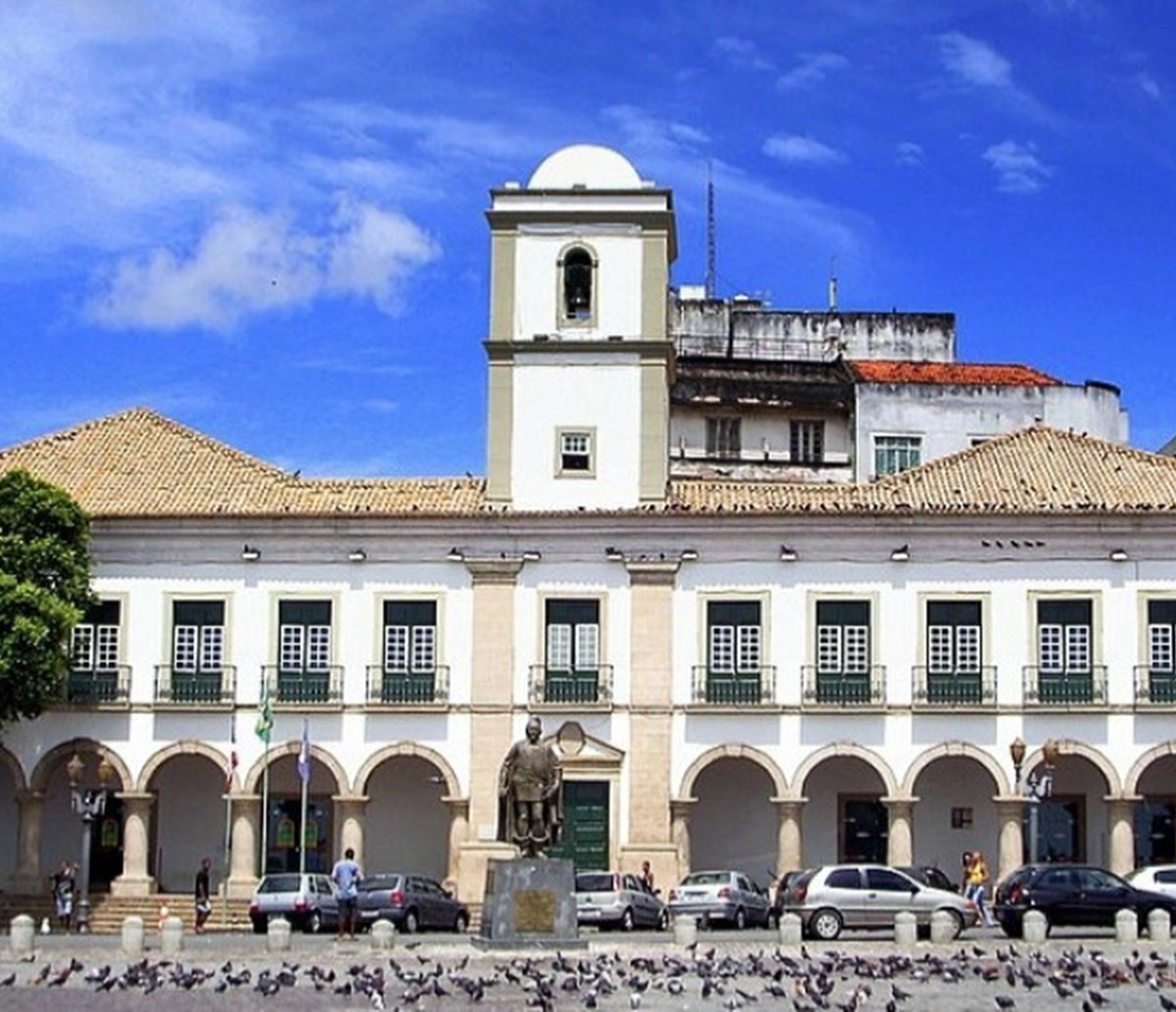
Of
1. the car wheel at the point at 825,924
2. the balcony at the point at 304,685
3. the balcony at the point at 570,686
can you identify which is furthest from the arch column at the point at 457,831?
the car wheel at the point at 825,924

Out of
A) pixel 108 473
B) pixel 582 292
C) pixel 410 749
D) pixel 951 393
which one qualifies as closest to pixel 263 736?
pixel 410 749

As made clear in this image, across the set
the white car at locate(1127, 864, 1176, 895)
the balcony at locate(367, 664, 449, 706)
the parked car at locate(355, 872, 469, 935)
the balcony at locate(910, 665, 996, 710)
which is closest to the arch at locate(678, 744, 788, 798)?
the balcony at locate(910, 665, 996, 710)

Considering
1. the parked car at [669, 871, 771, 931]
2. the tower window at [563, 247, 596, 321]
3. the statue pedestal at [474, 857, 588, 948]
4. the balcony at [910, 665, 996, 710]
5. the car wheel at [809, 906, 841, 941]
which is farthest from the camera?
the tower window at [563, 247, 596, 321]

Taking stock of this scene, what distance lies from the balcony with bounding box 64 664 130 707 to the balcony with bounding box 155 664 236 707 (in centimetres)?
58

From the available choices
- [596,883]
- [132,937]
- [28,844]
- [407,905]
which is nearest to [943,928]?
[596,883]

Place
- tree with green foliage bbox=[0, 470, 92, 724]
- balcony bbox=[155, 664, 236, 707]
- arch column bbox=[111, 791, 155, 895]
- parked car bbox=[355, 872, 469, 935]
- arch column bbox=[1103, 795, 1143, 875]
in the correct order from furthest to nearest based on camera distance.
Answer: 1. balcony bbox=[155, 664, 236, 707]
2. arch column bbox=[111, 791, 155, 895]
3. arch column bbox=[1103, 795, 1143, 875]
4. tree with green foliage bbox=[0, 470, 92, 724]
5. parked car bbox=[355, 872, 469, 935]

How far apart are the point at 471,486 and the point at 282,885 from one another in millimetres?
9824

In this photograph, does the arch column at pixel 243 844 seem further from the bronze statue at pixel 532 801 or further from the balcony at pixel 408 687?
the bronze statue at pixel 532 801

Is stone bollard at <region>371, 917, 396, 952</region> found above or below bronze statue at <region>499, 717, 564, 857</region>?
below

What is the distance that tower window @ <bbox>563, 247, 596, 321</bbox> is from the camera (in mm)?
44281

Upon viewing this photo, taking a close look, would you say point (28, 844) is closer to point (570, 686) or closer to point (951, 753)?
point (570, 686)

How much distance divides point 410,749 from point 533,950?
13.2 m

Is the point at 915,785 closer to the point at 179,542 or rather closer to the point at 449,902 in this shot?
the point at 449,902

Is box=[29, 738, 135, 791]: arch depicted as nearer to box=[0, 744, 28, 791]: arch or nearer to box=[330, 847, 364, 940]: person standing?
box=[0, 744, 28, 791]: arch
